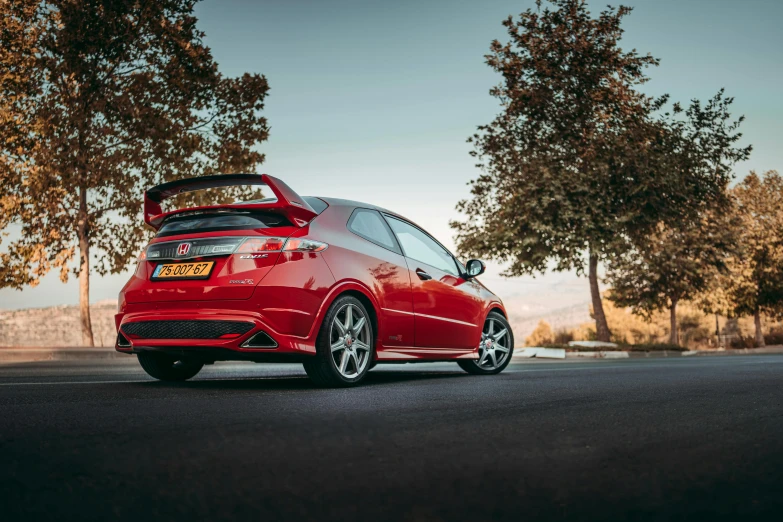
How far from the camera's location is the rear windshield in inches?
241

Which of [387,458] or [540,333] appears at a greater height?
[387,458]

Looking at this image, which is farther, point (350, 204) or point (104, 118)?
point (104, 118)

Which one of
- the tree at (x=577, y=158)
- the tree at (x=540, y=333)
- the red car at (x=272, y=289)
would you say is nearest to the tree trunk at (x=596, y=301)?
the tree at (x=577, y=158)

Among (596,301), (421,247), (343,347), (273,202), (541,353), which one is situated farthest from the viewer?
(596,301)

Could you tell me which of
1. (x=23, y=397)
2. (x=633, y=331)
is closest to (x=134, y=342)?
(x=23, y=397)

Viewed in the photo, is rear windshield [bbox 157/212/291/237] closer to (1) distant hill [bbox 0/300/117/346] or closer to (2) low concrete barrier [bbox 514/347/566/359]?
(1) distant hill [bbox 0/300/117/346]

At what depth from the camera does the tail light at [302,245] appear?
5.95m

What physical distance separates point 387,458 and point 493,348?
6340mm

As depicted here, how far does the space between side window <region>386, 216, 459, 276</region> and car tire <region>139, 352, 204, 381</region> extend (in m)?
2.39

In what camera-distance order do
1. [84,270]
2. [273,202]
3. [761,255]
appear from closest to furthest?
[273,202]
[84,270]
[761,255]

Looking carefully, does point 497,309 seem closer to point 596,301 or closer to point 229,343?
point 229,343

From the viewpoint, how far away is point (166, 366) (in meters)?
7.04

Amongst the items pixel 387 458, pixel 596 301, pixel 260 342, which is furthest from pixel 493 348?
pixel 596 301

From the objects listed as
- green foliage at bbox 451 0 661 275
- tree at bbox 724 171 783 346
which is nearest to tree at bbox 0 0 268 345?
green foliage at bbox 451 0 661 275
